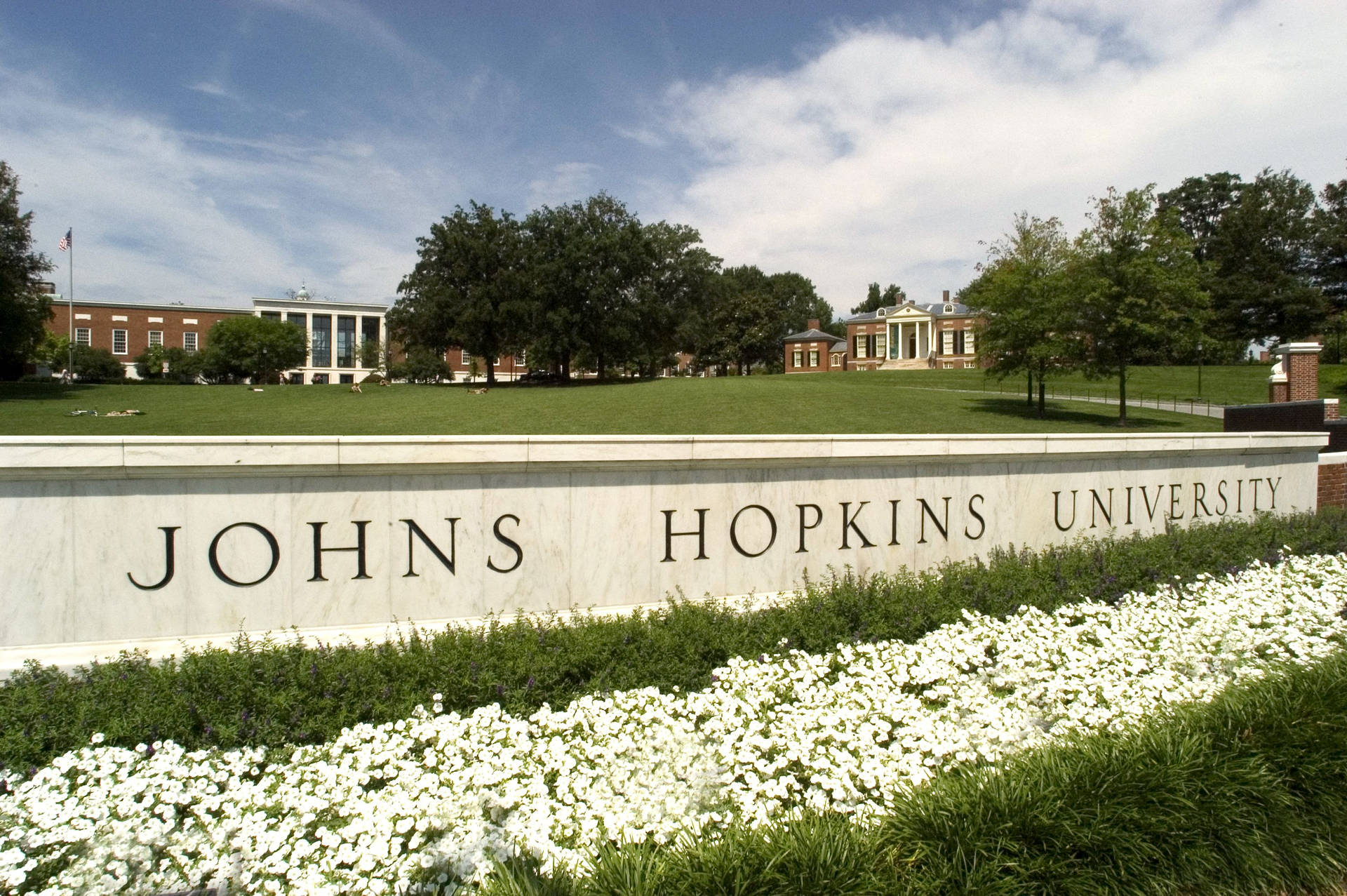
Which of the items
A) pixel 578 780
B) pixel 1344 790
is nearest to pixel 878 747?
pixel 578 780

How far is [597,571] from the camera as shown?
19.4 ft

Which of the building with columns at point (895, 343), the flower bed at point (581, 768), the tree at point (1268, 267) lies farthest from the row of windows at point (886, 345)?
the flower bed at point (581, 768)

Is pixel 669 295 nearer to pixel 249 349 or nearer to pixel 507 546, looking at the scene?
pixel 249 349

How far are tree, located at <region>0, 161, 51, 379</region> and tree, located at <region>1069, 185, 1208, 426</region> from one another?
1527 inches

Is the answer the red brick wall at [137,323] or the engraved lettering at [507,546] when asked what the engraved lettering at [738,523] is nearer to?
the engraved lettering at [507,546]

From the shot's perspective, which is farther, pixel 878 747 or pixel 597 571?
pixel 597 571

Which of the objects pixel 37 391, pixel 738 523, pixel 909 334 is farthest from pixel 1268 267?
pixel 37 391

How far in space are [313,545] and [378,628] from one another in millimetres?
670

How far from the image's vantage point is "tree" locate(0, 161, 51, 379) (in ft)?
105

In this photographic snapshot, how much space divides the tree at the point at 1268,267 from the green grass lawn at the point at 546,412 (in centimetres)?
3522

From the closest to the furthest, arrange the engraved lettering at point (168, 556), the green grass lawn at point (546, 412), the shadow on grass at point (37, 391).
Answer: the engraved lettering at point (168, 556), the green grass lawn at point (546, 412), the shadow on grass at point (37, 391)

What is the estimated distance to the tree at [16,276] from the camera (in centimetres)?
3209

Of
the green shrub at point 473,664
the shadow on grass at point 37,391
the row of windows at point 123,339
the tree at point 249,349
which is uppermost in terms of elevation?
the row of windows at point 123,339

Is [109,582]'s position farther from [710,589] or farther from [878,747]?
[878,747]
